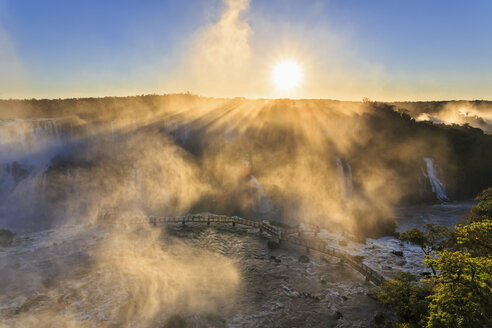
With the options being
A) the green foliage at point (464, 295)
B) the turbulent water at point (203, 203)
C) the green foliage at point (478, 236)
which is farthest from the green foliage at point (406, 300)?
the green foliage at point (464, 295)

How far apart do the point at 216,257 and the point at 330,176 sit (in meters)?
31.4

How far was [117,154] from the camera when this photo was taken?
5938 cm

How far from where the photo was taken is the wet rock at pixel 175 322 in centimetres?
2020

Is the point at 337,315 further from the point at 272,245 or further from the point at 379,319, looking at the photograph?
the point at 272,245

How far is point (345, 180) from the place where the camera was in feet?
181

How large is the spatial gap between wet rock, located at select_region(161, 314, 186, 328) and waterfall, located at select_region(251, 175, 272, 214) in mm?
30399

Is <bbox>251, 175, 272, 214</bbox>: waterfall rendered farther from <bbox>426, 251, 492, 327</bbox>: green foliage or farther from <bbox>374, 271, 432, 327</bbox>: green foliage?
<bbox>426, 251, 492, 327</bbox>: green foliage

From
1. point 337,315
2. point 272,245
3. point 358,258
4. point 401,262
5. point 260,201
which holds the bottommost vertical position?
point 337,315

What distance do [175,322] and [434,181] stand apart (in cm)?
5711

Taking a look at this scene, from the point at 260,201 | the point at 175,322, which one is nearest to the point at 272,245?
the point at 175,322

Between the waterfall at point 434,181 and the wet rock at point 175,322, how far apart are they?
5493 centimetres

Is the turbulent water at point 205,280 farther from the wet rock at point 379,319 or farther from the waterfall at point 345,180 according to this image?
the waterfall at point 345,180

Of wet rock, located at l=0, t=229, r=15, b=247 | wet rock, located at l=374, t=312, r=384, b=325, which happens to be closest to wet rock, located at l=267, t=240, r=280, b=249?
wet rock, located at l=374, t=312, r=384, b=325

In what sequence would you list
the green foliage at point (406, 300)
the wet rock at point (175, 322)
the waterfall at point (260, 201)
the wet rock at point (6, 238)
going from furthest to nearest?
1. the waterfall at point (260, 201)
2. the wet rock at point (6, 238)
3. the wet rock at point (175, 322)
4. the green foliage at point (406, 300)
